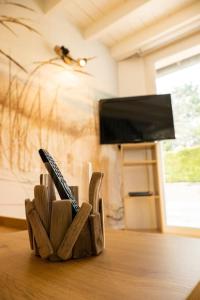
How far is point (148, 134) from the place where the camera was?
9.09 ft

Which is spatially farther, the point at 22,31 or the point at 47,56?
the point at 47,56

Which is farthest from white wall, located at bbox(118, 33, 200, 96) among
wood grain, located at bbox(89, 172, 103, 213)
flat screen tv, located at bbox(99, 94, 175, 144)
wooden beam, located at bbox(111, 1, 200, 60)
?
wood grain, located at bbox(89, 172, 103, 213)

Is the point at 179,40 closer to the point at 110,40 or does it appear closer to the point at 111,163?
the point at 110,40

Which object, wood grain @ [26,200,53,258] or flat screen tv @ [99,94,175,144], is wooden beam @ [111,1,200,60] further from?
wood grain @ [26,200,53,258]

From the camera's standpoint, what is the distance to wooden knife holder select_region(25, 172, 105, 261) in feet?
1.52

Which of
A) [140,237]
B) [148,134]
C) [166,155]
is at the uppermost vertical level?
[148,134]

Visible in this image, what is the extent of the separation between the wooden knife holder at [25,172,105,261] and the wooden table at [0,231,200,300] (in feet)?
0.07

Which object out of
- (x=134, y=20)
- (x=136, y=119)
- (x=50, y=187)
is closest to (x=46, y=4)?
(x=134, y=20)

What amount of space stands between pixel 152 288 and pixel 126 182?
8.59 ft

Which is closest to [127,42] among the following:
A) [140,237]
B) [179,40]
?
[179,40]

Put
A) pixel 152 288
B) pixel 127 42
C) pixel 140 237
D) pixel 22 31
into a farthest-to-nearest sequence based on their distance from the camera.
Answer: pixel 127 42, pixel 22 31, pixel 140 237, pixel 152 288

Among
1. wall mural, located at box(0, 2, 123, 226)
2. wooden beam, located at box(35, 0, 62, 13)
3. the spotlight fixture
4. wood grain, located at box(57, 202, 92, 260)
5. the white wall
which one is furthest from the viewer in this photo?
the white wall

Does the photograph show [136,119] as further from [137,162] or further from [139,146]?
[137,162]

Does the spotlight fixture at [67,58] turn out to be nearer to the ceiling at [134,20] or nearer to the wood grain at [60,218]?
the ceiling at [134,20]
